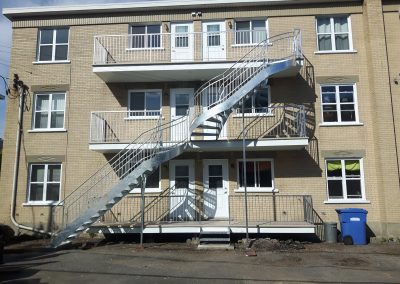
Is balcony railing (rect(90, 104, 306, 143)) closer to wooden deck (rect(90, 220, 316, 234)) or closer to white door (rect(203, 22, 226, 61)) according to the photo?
white door (rect(203, 22, 226, 61))

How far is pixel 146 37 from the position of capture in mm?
17797

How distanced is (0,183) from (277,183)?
1160 cm


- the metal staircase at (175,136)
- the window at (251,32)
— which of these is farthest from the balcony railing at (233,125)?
the window at (251,32)

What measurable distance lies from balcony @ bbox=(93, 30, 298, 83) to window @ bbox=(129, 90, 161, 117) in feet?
2.01

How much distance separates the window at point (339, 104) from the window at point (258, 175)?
3.09m

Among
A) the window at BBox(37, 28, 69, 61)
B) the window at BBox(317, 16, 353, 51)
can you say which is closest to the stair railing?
the window at BBox(317, 16, 353, 51)

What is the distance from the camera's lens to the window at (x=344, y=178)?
53.9 feet

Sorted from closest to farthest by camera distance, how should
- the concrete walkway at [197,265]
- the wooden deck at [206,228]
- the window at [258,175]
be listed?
the concrete walkway at [197,265] < the wooden deck at [206,228] < the window at [258,175]

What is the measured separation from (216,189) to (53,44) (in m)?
9.85

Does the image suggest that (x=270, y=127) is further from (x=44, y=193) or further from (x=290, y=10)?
(x=44, y=193)

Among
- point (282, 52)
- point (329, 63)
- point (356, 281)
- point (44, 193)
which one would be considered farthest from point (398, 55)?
point (44, 193)

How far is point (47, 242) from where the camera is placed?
613 inches

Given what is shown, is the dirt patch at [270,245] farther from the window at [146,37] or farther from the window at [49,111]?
the window at [49,111]

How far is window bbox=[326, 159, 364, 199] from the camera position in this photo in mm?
16422
